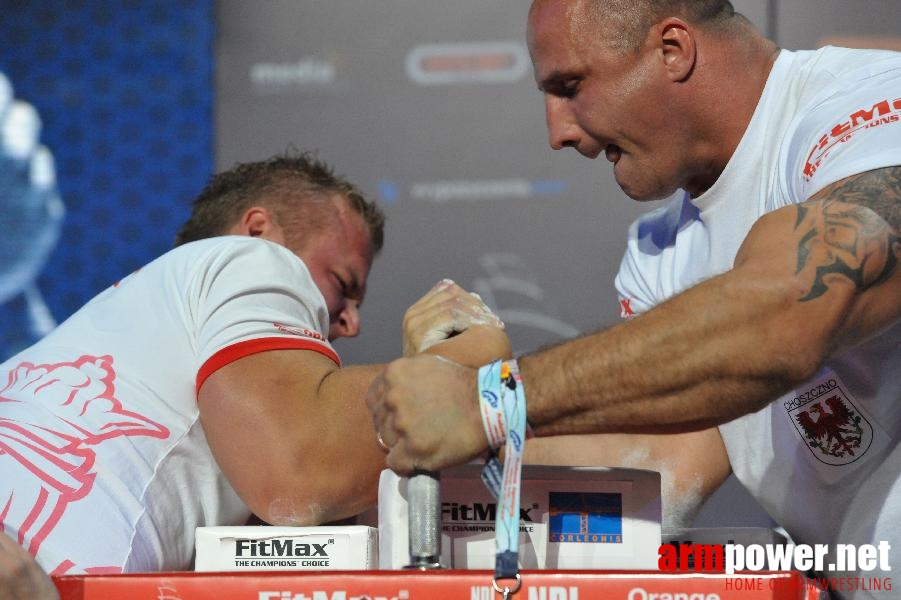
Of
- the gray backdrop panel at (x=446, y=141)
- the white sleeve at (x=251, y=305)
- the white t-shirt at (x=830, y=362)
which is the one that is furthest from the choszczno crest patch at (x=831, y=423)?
the gray backdrop panel at (x=446, y=141)

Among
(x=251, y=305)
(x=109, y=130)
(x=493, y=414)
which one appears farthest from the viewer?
(x=109, y=130)

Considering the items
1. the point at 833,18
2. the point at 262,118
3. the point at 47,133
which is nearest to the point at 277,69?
the point at 262,118

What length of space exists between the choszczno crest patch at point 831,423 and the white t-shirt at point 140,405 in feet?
1.93

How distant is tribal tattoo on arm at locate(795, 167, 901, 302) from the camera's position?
3.28 ft

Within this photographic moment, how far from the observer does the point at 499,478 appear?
97cm

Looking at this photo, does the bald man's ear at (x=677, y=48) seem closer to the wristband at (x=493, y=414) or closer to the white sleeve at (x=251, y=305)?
the white sleeve at (x=251, y=305)

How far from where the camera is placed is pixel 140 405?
1326mm

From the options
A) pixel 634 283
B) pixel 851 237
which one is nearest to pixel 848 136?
pixel 851 237

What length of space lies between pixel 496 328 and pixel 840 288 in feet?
A: 1.31

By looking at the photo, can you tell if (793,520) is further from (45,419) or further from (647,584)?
(45,419)

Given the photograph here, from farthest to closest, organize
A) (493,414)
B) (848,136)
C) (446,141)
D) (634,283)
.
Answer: (446,141)
(634,283)
(848,136)
(493,414)

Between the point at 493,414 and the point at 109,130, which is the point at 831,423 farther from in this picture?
the point at 109,130

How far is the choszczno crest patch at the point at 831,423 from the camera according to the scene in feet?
4.43

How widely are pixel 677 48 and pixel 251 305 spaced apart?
0.68 metres
